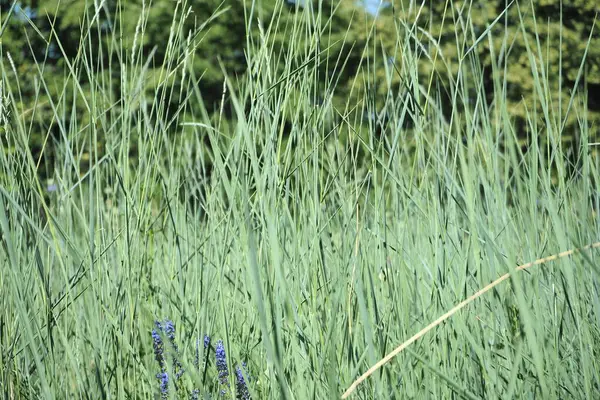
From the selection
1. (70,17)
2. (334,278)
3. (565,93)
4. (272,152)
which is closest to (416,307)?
(334,278)

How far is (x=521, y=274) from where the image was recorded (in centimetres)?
112

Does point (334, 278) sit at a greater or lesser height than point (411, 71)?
lesser

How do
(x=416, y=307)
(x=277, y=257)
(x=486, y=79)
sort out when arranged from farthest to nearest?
(x=486, y=79) < (x=416, y=307) < (x=277, y=257)

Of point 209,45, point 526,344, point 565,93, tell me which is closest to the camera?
point 526,344

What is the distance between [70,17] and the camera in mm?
7672

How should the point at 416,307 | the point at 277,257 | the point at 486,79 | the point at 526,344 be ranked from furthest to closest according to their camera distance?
the point at 486,79 < the point at 416,307 < the point at 526,344 < the point at 277,257

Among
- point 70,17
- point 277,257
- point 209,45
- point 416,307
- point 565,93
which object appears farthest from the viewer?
point 565,93

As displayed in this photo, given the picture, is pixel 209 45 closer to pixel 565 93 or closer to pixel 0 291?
pixel 565 93

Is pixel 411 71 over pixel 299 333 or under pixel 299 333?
over

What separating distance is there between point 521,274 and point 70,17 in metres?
7.40

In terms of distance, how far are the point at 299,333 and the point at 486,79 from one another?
1134cm

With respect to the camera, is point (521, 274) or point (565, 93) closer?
point (521, 274)

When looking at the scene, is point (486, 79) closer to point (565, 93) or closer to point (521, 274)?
point (565, 93)

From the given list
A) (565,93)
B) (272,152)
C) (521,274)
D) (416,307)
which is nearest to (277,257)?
(272,152)
